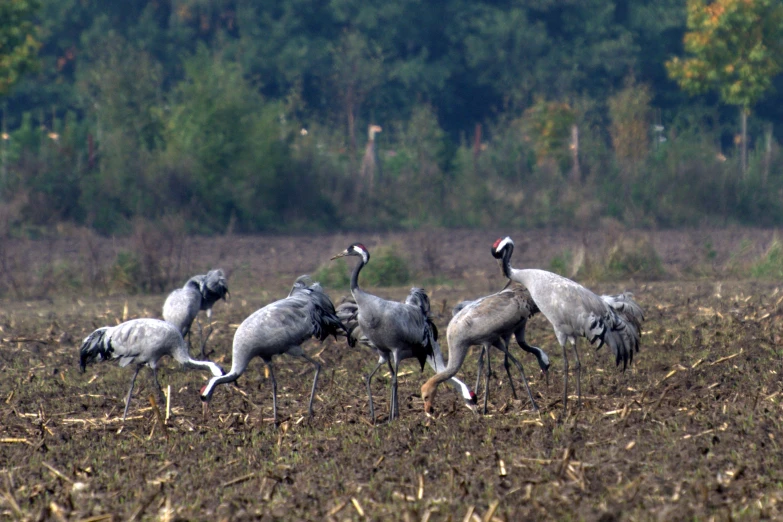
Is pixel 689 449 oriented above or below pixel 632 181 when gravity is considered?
above

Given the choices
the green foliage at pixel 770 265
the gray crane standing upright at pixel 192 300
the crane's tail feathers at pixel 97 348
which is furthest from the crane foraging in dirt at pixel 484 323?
the green foliage at pixel 770 265

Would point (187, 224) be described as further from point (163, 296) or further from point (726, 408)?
point (726, 408)

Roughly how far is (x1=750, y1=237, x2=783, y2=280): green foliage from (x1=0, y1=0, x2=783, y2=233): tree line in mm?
7034

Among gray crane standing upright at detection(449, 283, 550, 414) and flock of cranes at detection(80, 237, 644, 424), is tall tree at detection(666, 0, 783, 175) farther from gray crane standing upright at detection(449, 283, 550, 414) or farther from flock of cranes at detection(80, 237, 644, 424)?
gray crane standing upright at detection(449, 283, 550, 414)

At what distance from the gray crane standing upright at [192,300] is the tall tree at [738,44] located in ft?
62.4

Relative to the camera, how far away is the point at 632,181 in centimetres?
2523

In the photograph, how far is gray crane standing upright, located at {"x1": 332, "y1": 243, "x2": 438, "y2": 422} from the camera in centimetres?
832

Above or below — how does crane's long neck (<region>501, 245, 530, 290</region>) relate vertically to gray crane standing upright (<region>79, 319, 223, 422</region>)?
above

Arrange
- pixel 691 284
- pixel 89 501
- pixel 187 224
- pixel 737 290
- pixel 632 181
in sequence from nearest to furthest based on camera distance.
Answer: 1. pixel 89 501
2. pixel 737 290
3. pixel 691 284
4. pixel 187 224
5. pixel 632 181

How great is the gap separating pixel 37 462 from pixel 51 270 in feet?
32.4

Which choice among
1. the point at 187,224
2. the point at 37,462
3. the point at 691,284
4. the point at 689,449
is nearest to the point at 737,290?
the point at 691,284

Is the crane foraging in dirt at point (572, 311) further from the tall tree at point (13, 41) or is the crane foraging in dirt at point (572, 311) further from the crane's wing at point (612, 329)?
the tall tree at point (13, 41)

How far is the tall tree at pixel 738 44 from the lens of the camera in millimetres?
28047

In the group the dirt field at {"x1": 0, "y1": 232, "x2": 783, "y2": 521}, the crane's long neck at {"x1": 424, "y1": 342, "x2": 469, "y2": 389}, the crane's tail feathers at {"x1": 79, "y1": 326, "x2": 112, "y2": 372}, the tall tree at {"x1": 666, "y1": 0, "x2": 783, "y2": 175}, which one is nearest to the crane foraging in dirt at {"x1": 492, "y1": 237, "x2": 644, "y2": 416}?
the dirt field at {"x1": 0, "y1": 232, "x2": 783, "y2": 521}
